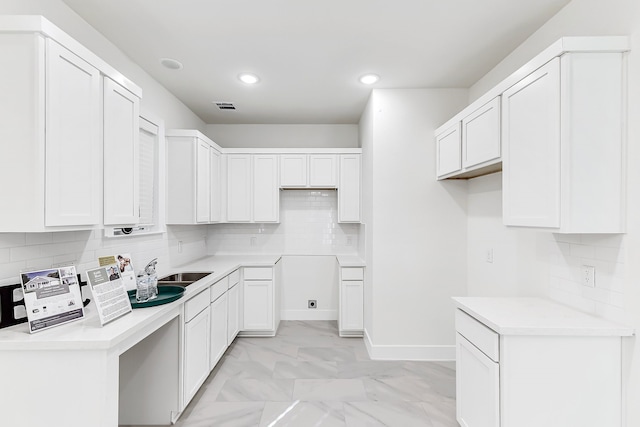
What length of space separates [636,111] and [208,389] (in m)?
3.45

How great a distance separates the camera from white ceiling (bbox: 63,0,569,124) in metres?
1.99

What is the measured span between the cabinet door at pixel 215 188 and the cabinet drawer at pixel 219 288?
84cm

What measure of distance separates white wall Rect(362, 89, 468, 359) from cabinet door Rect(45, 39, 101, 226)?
238 centimetres

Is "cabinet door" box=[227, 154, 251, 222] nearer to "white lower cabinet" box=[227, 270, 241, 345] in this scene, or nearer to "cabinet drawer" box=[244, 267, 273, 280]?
"cabinet drawer" box=[244, 267, 273, 280]

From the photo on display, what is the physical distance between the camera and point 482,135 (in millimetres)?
2307

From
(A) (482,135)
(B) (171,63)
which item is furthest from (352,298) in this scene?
(B) (171,63)

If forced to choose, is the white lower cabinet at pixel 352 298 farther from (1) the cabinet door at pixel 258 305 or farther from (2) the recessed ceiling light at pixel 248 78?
(2) the recessed ceiling light at pixel 248 78

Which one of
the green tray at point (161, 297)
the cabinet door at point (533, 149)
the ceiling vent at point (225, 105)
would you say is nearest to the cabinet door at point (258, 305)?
the green tray at point (161, 297)

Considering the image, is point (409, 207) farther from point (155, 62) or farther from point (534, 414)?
point (155, 62)

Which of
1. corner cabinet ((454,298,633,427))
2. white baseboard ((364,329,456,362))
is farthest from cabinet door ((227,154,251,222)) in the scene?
corner cabinet ((454,298,633,427))

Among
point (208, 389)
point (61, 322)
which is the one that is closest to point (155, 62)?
point (61, 322)

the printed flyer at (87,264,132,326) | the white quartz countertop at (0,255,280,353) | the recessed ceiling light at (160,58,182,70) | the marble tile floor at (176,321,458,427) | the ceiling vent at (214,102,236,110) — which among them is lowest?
the marble tile floor at (176,321,458,427)

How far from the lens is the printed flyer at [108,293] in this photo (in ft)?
5.17

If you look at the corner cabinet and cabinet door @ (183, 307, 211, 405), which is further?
cabinet door @ (183, 307, 211, 405)
